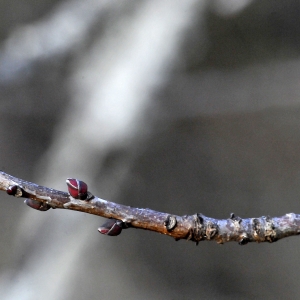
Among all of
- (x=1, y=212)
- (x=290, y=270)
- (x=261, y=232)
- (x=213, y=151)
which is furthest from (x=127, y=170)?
(x=261, y=232)

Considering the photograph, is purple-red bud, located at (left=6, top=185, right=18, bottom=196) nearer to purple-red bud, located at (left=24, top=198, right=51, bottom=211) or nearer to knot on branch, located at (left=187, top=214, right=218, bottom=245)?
purple-red bud, located at (left=24, top=198, right=51, bottom=211)

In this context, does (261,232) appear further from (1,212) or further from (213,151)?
(1,212)

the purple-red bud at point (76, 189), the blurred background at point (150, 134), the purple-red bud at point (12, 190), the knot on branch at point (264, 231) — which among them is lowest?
the purple-red bud at point (12, 190)

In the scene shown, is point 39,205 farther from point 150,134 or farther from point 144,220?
point 150,134

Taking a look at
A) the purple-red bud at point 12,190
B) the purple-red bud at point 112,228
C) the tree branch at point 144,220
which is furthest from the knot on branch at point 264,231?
the purple-red bud at point 12,190

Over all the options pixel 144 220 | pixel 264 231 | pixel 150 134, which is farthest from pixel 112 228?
pixel 150 134

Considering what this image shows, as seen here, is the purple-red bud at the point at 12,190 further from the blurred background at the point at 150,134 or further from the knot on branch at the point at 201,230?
the blurred background at the point at 150,134

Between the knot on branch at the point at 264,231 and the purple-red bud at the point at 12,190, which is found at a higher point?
the knot on branch at the point at 264,231

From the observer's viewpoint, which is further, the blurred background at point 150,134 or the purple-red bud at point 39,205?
the blurred background at point 150,134
